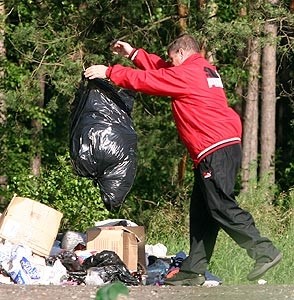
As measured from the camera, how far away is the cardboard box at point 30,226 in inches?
368

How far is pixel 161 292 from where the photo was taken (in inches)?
325

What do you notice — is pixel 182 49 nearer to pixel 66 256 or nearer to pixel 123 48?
pixel 123 48

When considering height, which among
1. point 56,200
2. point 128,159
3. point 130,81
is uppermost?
point 130,81

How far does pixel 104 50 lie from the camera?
16.3 m

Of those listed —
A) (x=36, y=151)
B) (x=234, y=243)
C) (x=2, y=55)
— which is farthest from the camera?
(x=36, y=151)

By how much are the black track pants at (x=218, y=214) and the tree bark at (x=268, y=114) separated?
395 inches

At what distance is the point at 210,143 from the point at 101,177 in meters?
1.34

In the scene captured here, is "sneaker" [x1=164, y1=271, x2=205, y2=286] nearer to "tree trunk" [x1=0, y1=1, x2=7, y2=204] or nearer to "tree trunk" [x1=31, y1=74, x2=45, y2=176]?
"tree trunk" [x1=0, y1=1, x2=7, y2=204]

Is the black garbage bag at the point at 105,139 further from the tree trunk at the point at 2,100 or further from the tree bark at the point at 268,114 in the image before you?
the tree bark at the point at 268,114

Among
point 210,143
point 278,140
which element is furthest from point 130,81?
point 278,140

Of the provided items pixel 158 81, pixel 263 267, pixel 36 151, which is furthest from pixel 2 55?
pixel 263 267

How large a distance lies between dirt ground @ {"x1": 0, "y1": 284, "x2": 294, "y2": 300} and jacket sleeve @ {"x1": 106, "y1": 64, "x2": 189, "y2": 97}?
55.3 inches

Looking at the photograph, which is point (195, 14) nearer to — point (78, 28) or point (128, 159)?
point (78, 28)

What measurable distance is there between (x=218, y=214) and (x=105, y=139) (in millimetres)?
1431
